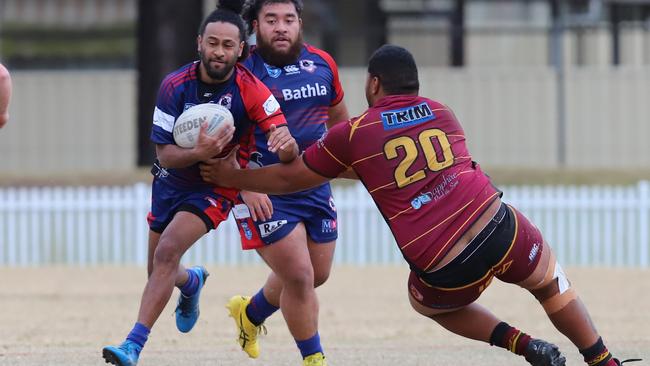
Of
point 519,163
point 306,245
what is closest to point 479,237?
point 306,245

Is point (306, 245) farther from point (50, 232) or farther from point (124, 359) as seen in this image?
point (50, 232)

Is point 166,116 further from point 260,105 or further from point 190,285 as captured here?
point 190,285

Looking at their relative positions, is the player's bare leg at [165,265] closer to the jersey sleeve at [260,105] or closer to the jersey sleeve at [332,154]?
the jersey sleeve at [260,105]

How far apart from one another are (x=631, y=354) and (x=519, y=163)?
590 inches

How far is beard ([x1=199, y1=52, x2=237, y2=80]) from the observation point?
22.2ft

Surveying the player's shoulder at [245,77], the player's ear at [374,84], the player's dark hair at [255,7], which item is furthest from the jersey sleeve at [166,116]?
the player's ear at [374,84]

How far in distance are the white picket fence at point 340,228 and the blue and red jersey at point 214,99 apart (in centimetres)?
847

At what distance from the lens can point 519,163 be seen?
23.1 meters

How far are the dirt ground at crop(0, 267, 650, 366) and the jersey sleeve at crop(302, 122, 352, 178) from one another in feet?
5.80

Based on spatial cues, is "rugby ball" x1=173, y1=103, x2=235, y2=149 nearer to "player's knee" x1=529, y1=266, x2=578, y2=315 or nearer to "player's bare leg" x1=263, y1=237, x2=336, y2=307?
"player's bare leg" x1=263, y1=237, x2=336, y2=307

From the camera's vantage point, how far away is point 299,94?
24.2 ft

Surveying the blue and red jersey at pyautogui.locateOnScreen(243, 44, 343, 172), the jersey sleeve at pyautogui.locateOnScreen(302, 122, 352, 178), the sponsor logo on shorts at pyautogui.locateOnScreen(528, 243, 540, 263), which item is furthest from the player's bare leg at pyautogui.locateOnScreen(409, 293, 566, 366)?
the blue and red jersey at pyautogui.locateOnScreen(243, 44, 343, 172)

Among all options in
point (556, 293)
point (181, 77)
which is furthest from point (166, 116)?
point (556, 293)

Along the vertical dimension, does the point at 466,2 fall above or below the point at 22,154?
above
